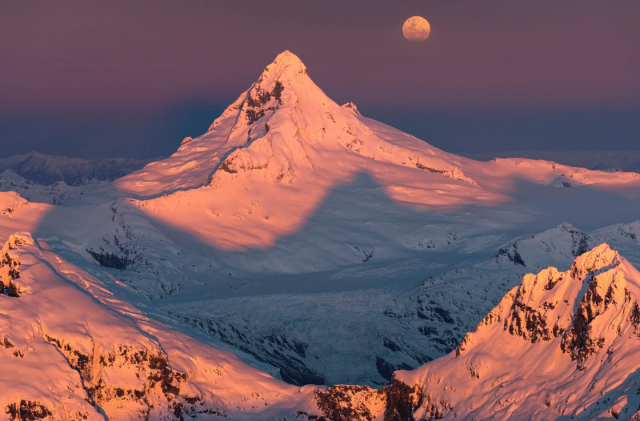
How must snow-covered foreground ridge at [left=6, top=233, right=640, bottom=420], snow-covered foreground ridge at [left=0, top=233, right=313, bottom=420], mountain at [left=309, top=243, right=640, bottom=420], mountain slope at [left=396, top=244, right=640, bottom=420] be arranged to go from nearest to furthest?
mountain at [left=309, top=243, right=640, bottom=420] → mountain slope at [left=396, top=244, right=640, bottom=420] → snow-covered foreground ridge at [left=6, top=233, right=640, bottom=420] → snow-covered foreground ridge at [left=0, top=233, right=313, bottom=420]

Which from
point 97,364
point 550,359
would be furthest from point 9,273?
point 550,359

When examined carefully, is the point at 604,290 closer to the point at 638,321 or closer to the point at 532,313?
the point at 638,321

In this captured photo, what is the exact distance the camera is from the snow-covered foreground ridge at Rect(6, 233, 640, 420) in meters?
120

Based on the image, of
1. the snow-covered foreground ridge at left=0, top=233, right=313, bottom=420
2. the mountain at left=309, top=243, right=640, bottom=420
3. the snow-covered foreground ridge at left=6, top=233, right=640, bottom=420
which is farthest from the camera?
the snow-covered foreground ridge at left=0, top=233, right=313, bottom=420

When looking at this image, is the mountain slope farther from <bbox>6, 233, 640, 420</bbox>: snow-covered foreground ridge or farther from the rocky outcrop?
the rocky outcrop

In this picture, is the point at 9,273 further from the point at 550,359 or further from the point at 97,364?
the point at 550,359

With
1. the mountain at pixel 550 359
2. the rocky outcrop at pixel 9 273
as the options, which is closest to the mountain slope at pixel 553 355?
the mountain at pixel 550 359

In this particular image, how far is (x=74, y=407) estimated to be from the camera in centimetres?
14350

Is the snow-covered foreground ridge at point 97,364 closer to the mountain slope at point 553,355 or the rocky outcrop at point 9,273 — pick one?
the rocky outcrop at point 9,273

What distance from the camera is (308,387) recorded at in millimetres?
180000

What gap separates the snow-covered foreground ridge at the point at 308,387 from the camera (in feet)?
395

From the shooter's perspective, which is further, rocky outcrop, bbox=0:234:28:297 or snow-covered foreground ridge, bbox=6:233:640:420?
rocky outcrop, bbox=0:234:28:297

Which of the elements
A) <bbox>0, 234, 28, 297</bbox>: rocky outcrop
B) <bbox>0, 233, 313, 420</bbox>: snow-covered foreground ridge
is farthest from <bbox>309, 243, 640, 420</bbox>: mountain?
<bbox>0, 234, 28, 297</bbox>: rocky outcrop

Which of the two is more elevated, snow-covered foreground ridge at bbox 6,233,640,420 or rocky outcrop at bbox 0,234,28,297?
rocky outcrop at bbox 0,234,28,297
